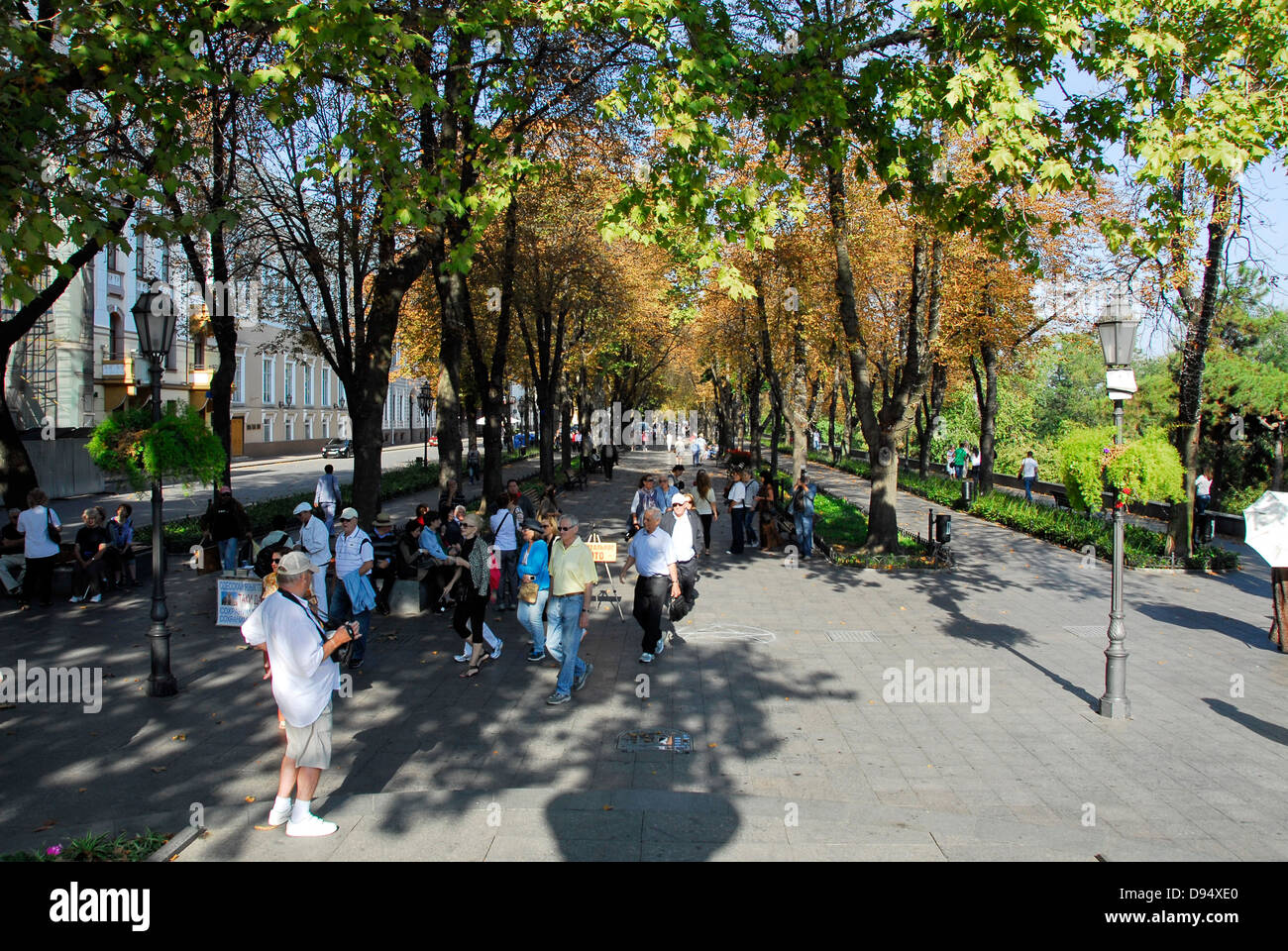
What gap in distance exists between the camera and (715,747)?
23.4 ft

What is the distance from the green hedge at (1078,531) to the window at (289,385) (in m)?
43.9

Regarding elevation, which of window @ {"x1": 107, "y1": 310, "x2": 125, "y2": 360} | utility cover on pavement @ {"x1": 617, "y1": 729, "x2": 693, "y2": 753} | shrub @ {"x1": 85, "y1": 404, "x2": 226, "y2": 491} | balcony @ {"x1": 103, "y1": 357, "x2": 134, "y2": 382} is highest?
window @ {"x1": 107, "y1": 310, "x2": 125, "y2": 360}

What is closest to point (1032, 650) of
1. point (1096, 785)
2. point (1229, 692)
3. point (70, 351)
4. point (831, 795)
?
point (1229, 692)

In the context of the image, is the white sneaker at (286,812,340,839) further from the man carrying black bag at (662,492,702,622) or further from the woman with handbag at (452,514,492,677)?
the man carrying black bag at (662,492,702,622)

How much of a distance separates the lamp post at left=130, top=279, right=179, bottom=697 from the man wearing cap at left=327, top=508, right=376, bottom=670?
1532 millimetres

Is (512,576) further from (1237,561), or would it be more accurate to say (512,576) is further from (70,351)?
(70,351)

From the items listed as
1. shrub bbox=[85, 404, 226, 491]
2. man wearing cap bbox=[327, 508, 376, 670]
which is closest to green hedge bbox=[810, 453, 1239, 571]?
man wearing cap bbox=[327, 508, 376, 670]

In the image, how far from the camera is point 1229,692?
352 inches

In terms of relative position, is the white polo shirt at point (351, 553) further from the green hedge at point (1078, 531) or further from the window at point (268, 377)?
the window at point (268, 377)

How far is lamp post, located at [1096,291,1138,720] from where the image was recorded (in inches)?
316

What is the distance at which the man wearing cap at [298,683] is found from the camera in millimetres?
5129

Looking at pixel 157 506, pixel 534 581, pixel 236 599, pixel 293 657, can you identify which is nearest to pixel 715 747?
pixel 534 581

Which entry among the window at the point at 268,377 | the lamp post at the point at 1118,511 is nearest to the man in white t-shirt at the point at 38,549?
the lamp post at the point at 1118,511
